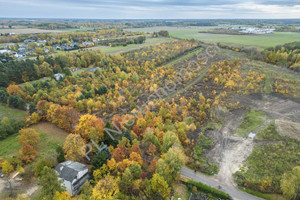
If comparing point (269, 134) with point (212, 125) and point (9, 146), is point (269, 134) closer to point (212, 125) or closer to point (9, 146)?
point (212, 125)

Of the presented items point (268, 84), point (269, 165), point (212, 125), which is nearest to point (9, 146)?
point (212, 125)

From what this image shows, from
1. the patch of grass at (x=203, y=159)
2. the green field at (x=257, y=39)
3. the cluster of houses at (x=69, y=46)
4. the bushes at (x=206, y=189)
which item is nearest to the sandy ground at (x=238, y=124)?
the patch of grass at (x=203, y=159)

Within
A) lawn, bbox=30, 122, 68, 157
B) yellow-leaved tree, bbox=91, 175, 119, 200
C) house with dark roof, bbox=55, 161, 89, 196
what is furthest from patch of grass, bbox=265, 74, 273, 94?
lawn, bbox=30, 122, 68, 157

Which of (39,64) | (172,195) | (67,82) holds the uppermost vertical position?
Result: (39,64)

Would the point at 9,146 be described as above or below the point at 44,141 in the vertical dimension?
below

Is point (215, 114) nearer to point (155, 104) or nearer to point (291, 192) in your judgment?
point (155, 104)

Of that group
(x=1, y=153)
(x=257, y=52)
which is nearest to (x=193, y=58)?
(x=257, y=52)

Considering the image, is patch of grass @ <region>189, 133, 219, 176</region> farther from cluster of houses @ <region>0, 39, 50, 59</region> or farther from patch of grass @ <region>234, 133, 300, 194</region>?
cluster of houses @ <region>0, 39, 50, 59</region>
